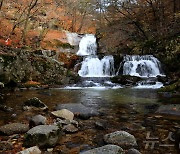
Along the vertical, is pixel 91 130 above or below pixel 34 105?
below

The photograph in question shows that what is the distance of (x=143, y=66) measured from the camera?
19203 mm

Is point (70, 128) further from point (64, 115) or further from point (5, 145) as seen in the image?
point (5, 145)

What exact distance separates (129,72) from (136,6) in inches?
339

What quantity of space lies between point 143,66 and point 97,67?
147 inches

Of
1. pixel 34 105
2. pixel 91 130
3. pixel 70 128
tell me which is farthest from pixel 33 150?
pixel 34 105

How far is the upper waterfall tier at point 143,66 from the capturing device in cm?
1912

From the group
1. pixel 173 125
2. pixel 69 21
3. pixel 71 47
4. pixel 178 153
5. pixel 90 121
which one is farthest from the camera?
pixel 69 21

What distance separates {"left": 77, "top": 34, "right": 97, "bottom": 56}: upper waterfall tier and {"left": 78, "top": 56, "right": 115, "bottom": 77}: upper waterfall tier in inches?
267

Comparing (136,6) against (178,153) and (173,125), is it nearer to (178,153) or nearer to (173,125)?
(173,125)

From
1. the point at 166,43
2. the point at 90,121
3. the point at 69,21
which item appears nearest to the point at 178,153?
the point at 90,121

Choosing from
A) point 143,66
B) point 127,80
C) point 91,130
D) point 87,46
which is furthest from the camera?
point 87,46

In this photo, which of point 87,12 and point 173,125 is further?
point 87,12

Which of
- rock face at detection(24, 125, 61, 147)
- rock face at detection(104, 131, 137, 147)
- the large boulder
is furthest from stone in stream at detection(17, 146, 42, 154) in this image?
the large boulder

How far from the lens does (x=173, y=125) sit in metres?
6.07
